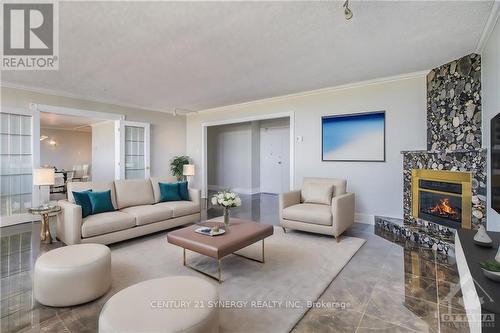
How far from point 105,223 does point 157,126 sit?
440cm

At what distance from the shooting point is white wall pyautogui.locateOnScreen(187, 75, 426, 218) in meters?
4.24

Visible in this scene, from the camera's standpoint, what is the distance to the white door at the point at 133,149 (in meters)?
6.34

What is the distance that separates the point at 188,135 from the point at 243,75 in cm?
Result: 409

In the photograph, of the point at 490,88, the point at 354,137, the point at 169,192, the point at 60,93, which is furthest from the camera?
the point at 60,93

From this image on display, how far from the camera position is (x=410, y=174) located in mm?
3994

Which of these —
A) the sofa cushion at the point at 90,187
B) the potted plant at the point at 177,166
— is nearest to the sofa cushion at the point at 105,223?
the sofa cushion at the point at 90,187

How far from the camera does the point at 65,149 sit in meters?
10.7

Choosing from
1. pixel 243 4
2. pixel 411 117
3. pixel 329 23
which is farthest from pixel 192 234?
pixel 411 117

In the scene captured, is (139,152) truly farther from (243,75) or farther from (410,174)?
(410,174)

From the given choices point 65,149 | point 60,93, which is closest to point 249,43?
point 60,93

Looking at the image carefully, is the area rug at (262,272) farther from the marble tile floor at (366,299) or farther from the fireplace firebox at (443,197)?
the fireplace firebox at (443,197)

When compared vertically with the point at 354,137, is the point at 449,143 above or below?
below

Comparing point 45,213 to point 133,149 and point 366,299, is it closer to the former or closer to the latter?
point 133,149

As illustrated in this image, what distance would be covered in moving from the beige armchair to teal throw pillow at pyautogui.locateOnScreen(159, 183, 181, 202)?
1.86 m
